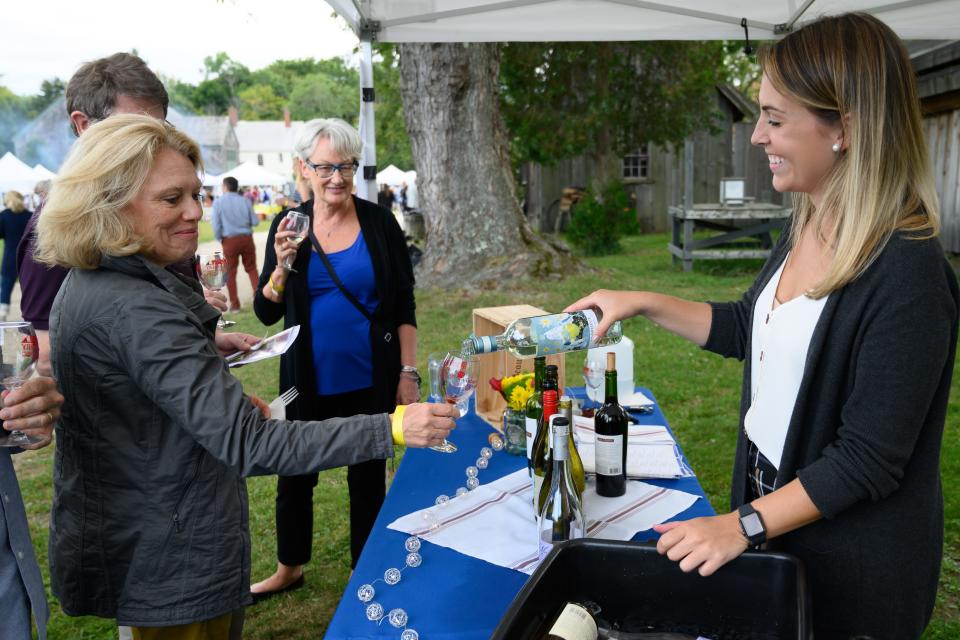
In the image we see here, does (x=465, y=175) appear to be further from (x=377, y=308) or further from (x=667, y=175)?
(x=667, y=175)

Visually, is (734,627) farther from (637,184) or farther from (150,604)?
(637,184)

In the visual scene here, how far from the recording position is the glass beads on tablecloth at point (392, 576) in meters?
1.81

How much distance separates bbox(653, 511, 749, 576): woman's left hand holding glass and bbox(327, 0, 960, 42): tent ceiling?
3.26 m

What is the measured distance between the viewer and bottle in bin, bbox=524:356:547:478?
236 centimetres

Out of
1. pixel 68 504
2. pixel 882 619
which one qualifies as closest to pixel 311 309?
pixel 68 504

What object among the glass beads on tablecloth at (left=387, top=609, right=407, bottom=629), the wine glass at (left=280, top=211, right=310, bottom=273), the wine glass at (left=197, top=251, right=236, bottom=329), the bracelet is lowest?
the glass beads on tablecloth at (left=387, top=609, right=407, bottom=629)

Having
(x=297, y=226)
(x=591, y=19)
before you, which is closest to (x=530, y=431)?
(x=297, y=226)

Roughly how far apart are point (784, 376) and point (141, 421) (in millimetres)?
1510

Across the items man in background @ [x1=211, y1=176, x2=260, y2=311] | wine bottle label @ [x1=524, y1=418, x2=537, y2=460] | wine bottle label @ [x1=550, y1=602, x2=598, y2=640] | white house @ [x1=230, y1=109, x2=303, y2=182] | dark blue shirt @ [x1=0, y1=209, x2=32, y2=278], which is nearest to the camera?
wine bottle label @ [x1=550, y1=602, x2=598, y2=640]

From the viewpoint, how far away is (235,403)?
169cm

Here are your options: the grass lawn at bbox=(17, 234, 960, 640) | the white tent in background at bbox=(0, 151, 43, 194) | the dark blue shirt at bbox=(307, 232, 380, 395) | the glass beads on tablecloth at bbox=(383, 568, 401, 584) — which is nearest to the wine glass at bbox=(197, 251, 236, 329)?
the dark blue shirt at bbox=(307, 232, 380, 395)

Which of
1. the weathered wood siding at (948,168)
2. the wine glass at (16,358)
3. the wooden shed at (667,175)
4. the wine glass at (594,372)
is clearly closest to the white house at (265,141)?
the wooden shed at (667,175)

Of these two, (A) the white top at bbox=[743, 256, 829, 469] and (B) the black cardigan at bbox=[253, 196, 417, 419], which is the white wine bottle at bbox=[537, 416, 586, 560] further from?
(B) the black cardigan at bbox=[253, 196, 417, 419]

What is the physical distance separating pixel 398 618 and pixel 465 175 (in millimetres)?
9253
